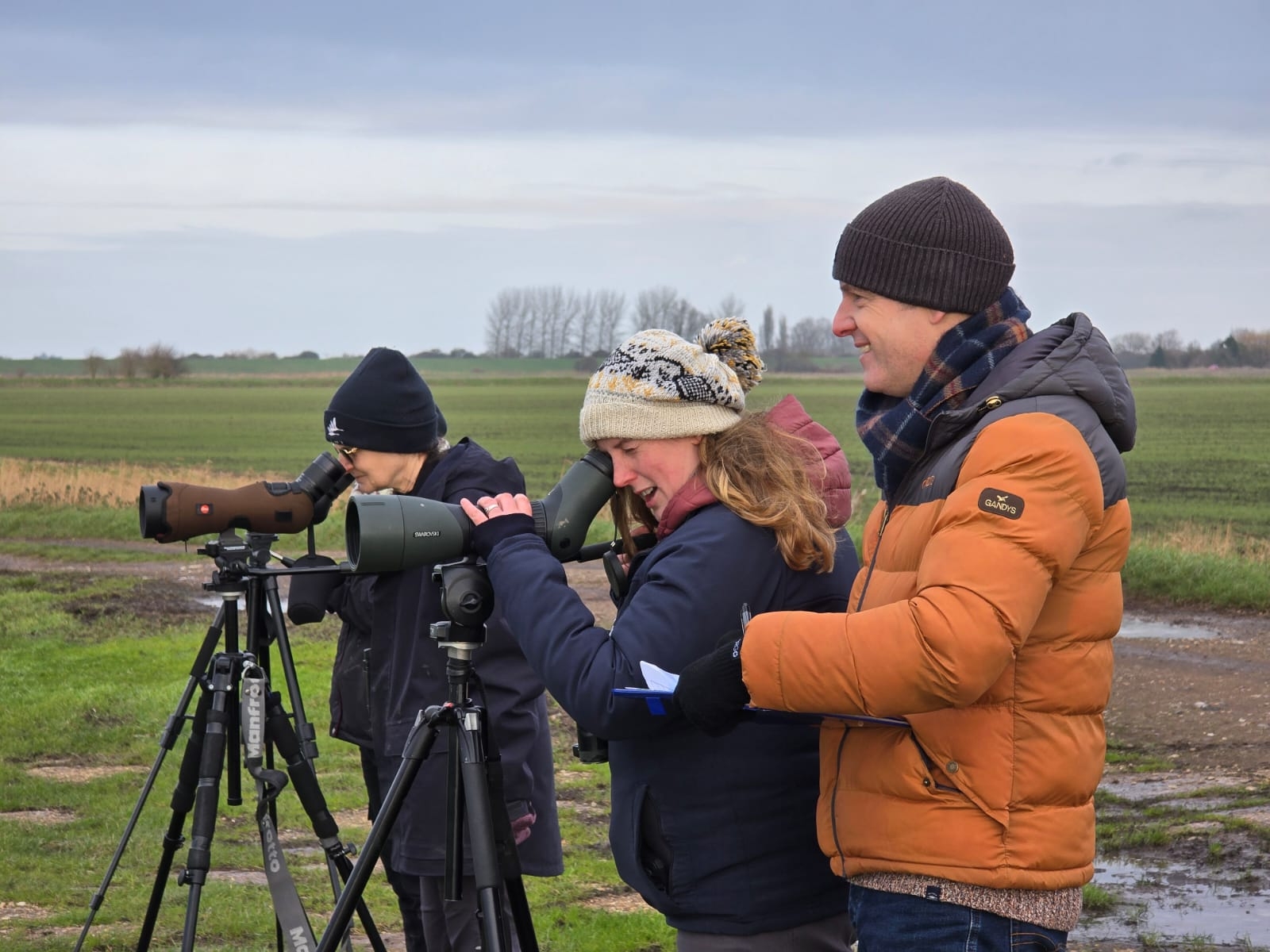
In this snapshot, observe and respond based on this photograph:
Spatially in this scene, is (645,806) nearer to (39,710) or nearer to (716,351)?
(716,351)

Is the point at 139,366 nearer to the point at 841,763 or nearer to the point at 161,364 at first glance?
the point at 161,364

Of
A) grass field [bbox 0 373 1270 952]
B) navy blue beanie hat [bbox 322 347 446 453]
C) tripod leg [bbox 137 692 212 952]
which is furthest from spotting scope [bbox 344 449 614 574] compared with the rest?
grass field [bbox 0 373 1270 952]

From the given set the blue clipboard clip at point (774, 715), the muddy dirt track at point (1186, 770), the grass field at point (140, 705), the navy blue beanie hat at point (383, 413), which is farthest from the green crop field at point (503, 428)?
the blue clipboard clip at point (774, 715)

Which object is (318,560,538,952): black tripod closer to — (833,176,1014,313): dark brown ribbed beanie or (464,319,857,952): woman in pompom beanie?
(464,319,857,952): woman in pompom beanie

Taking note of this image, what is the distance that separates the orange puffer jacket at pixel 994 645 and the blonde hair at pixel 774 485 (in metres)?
0.23

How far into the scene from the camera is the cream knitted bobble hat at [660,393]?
2266mm

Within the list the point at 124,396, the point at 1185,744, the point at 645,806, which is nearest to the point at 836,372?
the point at 124,396

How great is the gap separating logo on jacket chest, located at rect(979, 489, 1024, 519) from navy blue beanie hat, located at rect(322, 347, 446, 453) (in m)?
1.88

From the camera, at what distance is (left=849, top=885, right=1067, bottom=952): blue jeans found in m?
1.88

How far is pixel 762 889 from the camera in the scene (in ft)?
7.08

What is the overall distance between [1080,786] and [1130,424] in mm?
531

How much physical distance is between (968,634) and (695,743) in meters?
0.60

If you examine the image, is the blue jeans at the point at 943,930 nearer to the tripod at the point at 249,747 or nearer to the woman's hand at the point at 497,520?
the woman's hand at the point at 497,520

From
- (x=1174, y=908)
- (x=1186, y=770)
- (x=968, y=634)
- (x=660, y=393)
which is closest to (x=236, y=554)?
(x=660, y=393)
